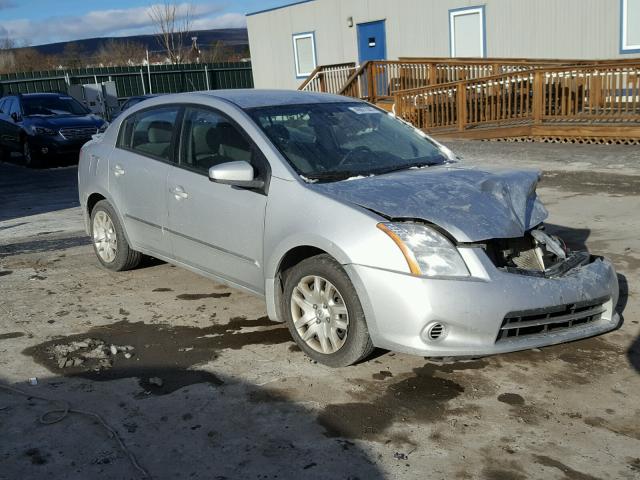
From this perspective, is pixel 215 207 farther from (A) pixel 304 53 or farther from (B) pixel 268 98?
(A) pixel 304 53

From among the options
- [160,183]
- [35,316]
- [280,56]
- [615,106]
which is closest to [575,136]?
[615,106]

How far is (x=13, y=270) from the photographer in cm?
716

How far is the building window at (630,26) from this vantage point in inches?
616

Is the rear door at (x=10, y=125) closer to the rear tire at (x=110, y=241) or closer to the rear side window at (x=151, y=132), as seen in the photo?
the rear tire at (x=110, y=241)

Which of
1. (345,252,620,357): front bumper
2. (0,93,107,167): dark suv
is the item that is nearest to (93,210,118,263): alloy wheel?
(345,252,620,357): front bumper

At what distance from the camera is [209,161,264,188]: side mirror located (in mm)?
4762

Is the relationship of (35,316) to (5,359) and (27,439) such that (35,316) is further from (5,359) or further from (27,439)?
(27,439)

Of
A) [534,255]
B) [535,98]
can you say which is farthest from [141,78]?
[534,255]

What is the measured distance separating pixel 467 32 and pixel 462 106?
458 centimetres

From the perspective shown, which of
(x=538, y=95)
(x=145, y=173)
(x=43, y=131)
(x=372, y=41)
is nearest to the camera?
(x=145, y=173)

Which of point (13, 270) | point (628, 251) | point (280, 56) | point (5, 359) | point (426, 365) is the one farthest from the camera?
point (280, 56)

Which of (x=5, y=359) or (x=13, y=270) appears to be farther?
(x=13, y=270)

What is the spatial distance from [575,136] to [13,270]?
1034 cm

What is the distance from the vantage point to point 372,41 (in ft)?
73.7
